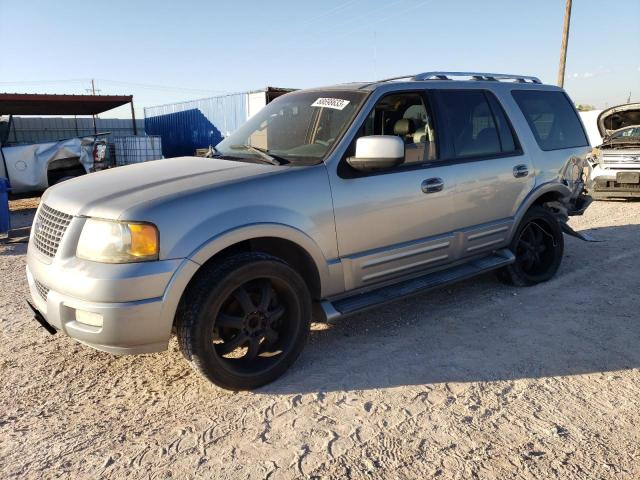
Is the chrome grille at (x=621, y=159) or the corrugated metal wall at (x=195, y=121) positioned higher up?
the corrugated metal wall at (x=195, y=121)

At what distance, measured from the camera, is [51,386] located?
313cm

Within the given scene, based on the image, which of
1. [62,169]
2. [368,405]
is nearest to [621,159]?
[368,405]

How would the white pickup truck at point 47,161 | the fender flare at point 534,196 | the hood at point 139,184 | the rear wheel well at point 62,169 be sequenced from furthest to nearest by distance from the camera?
the rear wheel well at point 62,169, the white pickup truck at point 47,161, the fender flare at point 534,196, the hood at point 139,184

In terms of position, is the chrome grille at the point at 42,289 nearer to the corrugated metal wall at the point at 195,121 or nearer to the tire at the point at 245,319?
the tire at the point at 245,319

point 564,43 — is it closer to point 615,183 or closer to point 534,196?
point 615,183

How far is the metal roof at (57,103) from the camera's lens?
14133mm

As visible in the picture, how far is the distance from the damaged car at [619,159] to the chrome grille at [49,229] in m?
Result: 9.85

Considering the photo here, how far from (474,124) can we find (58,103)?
14974 mm

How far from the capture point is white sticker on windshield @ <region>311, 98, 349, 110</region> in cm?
→ 372

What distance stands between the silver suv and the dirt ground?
1.25ft

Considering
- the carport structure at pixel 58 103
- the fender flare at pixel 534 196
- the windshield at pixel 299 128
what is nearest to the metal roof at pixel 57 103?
the carport structure at pixel 58 103

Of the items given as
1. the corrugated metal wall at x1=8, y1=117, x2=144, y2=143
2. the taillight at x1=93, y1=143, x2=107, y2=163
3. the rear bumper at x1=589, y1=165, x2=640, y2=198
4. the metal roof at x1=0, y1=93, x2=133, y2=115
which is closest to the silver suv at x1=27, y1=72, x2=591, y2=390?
the rear bumper at x1=589, y1=165, x2=640, y2=198

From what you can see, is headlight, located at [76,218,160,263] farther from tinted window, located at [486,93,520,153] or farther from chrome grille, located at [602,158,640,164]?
chrome grille, located at [602,158,640,164]

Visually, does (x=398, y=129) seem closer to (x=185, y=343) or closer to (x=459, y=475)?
(x=185, y=343)
